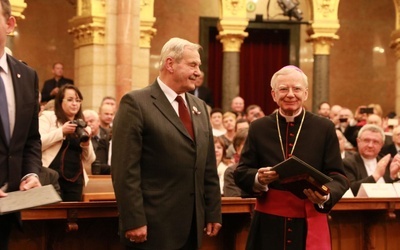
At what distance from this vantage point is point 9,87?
136 inches

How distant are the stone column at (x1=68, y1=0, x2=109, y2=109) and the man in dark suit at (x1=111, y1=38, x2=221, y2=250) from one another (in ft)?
25.3

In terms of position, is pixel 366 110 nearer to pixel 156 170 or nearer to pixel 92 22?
pixel 92 22

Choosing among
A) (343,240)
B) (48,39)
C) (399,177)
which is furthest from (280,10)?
(343,240)

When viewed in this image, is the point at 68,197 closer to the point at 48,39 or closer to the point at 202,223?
the point at 202,223

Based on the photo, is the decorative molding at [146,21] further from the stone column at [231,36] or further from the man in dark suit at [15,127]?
the man in dark suit at [15,127]

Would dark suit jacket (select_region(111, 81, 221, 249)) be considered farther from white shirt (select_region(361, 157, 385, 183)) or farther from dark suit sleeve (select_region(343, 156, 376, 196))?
white shirt (select_region(361, 157, 385, 183))

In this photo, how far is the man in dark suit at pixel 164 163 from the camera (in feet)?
13.1

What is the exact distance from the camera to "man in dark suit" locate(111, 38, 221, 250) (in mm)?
3990

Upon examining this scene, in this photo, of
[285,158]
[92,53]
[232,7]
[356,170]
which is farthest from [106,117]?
[232,7]

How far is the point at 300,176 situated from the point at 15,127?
4.86ft

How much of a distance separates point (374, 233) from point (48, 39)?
11409 millimetres

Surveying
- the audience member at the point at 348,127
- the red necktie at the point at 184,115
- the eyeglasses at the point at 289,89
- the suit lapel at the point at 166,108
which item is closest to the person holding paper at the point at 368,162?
the eyeglasses at the point at 289,89

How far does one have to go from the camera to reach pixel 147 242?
406 centimetres

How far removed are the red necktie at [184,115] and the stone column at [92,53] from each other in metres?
7.66
